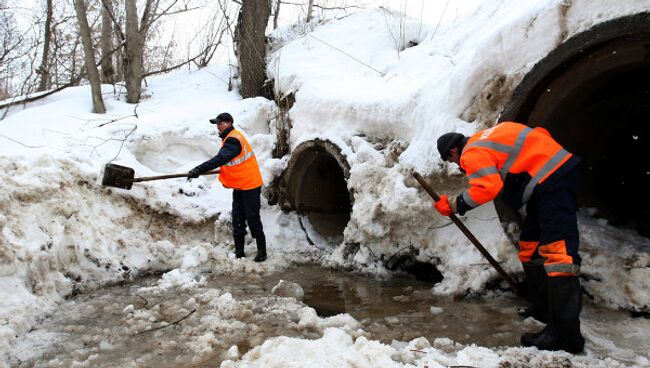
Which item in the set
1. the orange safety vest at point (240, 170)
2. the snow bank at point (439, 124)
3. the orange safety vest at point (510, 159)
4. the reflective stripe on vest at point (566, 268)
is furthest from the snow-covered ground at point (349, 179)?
the orange safety vest at point (510, 159)

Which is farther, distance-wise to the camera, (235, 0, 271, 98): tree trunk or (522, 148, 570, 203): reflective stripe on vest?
(235, 0, 271, 98): tree trunk

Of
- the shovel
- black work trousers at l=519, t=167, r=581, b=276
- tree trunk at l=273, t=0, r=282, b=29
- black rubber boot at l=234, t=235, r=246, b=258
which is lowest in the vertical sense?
black rubber boot at l=234, t=235, r=246, b=258

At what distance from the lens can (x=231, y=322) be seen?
322cm

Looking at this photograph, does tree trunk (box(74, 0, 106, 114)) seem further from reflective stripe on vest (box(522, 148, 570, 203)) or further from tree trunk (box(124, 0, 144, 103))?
reflective stripe on vest (box(522, 148, 570, 203))

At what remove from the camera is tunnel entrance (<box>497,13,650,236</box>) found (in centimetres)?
284

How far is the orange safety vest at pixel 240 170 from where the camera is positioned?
490 centimetres

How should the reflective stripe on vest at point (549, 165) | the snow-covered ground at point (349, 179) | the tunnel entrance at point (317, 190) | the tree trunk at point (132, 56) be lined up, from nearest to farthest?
1. the reflective stripe on vest at point (549, 165)
2. the snow-covered ground at point (349, 179)
3. the tunnel entrance at point (317, 190)
4. the tree trunk at point (132, 56)

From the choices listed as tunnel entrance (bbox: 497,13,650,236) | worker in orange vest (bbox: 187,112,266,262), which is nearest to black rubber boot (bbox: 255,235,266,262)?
worker in orange vest (bbox: 187,112,266,262)

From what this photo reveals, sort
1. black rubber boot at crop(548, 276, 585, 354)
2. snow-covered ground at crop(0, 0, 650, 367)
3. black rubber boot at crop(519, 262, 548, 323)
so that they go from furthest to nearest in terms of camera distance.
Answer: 1. snow-covered ground at crop(0, 0, 650, 367)
2. black rubber boot at crop(519, 262, 548, 323)
3. black rubber boot at crop(548, 276, 585, 354)

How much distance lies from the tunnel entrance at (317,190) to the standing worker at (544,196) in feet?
8.12

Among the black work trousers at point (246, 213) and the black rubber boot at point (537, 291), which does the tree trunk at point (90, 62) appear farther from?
the black rubber boot at point (537, 291)

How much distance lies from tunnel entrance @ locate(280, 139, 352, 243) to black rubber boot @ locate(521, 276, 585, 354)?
2.98 metres

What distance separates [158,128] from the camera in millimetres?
6086

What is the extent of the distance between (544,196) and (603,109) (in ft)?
5.03
